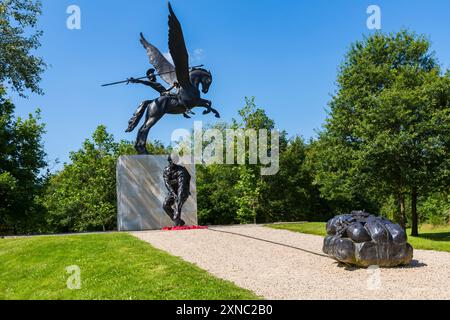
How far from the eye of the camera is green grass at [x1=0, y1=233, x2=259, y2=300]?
739cm

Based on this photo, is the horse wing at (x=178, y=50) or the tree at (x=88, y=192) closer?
the horse wing at (x=178, y=50)

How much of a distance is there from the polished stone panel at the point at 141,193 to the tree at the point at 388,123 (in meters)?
8.16

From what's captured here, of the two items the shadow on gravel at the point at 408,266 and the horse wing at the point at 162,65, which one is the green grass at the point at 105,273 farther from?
the horse wing at the point at 162,65

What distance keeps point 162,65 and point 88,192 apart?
16275 millimetres

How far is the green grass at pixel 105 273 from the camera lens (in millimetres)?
7387

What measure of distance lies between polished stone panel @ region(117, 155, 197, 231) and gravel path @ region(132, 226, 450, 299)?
208 inches

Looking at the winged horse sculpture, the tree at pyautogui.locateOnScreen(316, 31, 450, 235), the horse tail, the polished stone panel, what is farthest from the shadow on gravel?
the horse tail

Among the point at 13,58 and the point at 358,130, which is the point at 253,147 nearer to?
the point at 358,130

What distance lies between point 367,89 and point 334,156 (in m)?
3.58

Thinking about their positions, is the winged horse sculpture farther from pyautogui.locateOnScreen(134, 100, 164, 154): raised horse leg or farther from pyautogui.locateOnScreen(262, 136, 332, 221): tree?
pyautogui.locateOnScreen(262, 136, 332, 221): tree

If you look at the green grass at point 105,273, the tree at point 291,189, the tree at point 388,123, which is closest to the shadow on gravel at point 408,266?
the green grass at point 105,273

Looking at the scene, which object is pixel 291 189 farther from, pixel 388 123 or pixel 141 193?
pixel 141 193

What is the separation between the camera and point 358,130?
19875 millimetres

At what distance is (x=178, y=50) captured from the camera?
17.5 m
